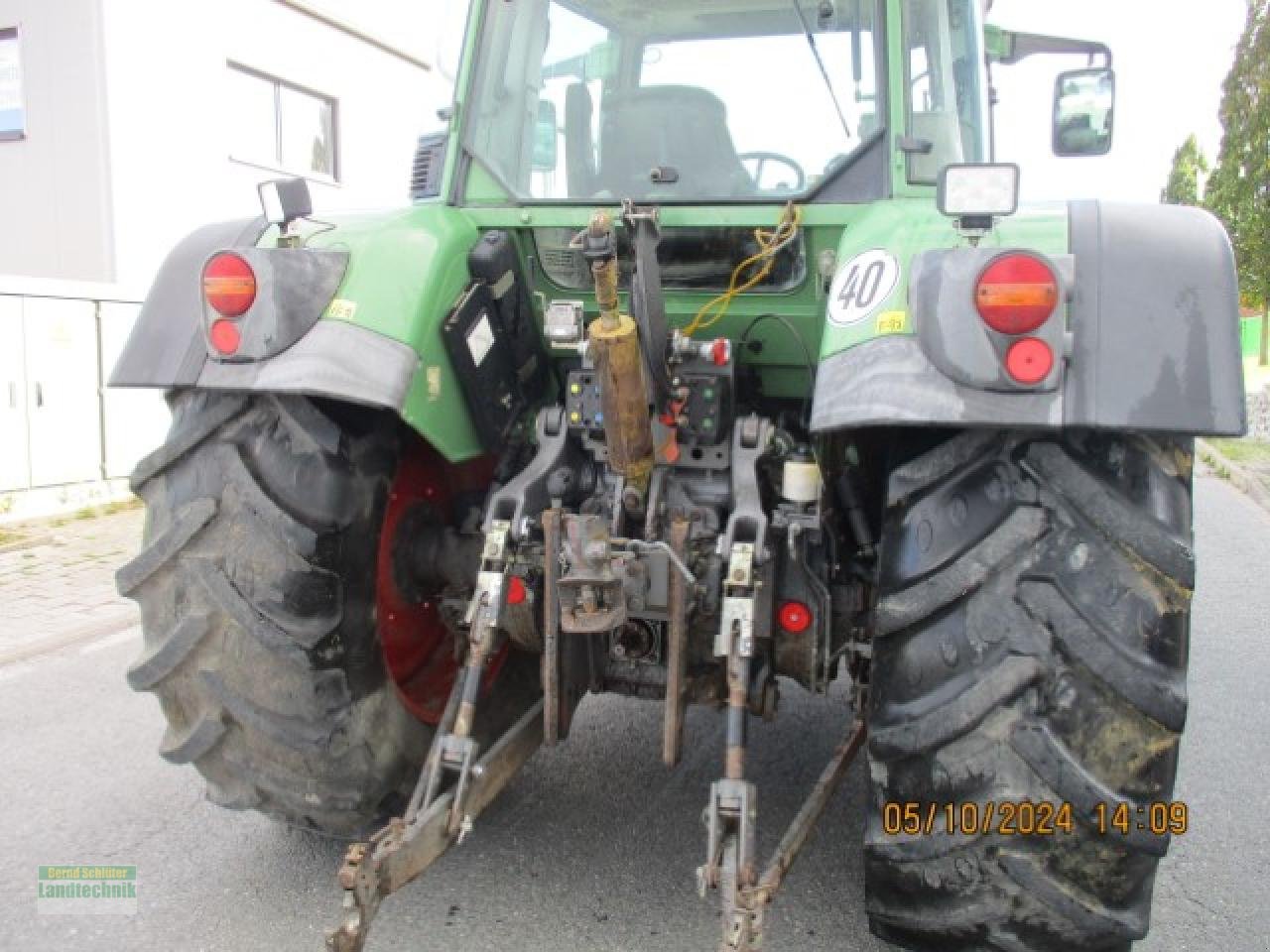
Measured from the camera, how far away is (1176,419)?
6.51ft

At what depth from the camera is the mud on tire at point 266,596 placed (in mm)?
2539

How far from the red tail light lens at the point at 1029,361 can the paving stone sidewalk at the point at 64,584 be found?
4755 mm

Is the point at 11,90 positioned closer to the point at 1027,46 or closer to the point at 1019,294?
the point at 1027,46

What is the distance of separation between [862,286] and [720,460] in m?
0.66

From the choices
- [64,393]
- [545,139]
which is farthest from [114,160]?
[545,139]

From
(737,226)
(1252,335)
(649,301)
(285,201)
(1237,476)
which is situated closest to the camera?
(649,301)

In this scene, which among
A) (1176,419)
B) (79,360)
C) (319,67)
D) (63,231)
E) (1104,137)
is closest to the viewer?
(1176,419)

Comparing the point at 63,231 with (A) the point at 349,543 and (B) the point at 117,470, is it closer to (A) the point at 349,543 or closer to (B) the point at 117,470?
(B) the point at 117,470

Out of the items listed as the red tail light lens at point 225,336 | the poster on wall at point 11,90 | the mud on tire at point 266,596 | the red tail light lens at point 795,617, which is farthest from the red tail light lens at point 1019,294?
the poster on wall at point 11,90

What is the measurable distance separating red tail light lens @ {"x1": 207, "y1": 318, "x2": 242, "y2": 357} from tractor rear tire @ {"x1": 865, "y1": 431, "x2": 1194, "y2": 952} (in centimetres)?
153

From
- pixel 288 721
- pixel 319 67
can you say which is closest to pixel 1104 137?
pixel 288 721

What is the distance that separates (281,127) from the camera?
41.6 feet

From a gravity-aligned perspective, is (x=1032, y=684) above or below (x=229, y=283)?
below

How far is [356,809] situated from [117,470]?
24.1 ft
